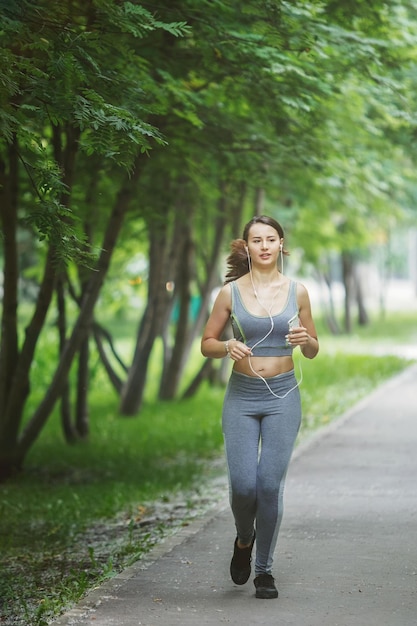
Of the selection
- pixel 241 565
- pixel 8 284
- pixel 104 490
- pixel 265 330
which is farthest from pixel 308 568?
pixel 8 284

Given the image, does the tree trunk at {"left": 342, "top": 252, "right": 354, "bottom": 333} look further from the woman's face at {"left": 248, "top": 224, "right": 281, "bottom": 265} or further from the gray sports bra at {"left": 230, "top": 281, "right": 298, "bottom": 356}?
the gray sports bra at {"left": 230, "top": 281, "right": 298, "bottom": 356}

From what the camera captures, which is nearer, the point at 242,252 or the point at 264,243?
the point at 264,243

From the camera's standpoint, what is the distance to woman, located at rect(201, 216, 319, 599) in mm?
6254

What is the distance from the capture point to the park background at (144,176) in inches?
268

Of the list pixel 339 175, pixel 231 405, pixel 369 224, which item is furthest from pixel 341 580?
pixel 369 224

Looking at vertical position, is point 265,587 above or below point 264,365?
below

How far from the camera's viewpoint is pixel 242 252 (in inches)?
257

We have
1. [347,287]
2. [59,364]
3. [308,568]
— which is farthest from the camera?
[347,287]

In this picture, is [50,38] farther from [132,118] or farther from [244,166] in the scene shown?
[244,166]

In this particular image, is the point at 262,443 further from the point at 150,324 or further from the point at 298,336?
the point at 150,324

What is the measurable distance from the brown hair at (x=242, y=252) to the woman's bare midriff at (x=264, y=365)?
493mm

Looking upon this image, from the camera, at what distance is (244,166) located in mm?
11359

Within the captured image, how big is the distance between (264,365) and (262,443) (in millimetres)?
399

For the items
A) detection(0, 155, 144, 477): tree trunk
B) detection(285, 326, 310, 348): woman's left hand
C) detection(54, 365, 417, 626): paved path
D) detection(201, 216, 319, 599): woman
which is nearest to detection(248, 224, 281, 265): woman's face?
detection(201, 216, 319, 599): woman
